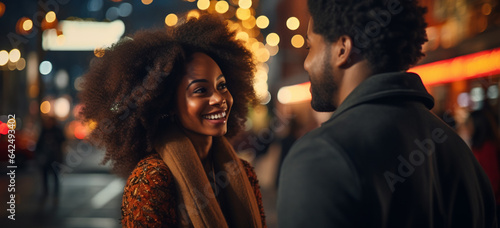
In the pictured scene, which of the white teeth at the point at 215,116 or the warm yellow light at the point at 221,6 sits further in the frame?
the warm yellow light at the point at 221,6

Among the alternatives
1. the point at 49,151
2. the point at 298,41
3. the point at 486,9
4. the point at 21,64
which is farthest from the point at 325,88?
the point at 298,41

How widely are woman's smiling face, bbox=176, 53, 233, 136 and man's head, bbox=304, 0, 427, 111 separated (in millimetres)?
814

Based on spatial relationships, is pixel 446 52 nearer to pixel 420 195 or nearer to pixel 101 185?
pixel 101 185

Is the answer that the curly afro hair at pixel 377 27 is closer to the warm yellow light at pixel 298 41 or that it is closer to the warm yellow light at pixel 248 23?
the warm yellow light at pixel 248 23

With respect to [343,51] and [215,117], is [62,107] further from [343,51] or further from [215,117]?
[343,51]

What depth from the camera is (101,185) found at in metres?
13.3

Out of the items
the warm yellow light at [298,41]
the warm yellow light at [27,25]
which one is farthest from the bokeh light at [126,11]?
the warm yellow light at [298,41]

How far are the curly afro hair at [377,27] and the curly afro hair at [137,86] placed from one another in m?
1.03

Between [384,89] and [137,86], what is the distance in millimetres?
1435

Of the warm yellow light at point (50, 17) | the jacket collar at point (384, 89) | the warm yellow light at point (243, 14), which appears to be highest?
the warm yellow light at point (243, 14)

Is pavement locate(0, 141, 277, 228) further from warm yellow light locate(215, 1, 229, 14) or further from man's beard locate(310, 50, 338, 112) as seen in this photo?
man's beard locate(310, 50, 338, 112)

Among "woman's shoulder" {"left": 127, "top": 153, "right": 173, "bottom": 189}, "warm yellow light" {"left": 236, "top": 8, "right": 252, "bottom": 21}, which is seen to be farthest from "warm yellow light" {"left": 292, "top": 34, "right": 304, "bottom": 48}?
"woman's shoulder" {"left": 127, "top": 153, "right": 173, "bottom": 189}

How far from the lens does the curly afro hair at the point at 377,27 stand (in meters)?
1.61

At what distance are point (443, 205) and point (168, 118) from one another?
5.00 ft
